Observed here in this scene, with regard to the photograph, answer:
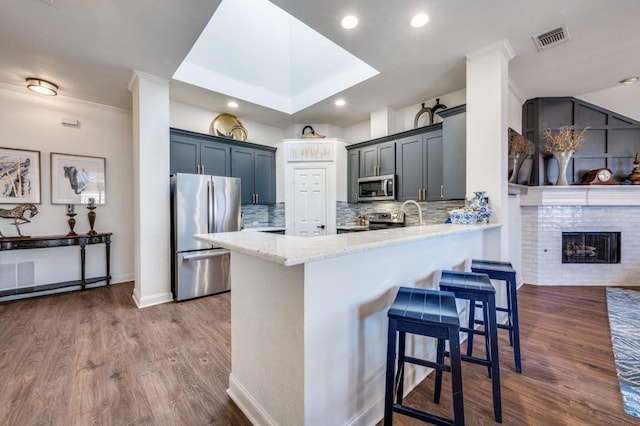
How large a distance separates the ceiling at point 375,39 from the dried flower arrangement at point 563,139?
61 centimetres

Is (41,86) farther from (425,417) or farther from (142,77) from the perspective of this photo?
(425,417)

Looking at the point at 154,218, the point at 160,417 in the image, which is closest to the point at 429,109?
the point at 154,218

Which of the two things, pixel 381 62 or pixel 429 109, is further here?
pixel 429 109

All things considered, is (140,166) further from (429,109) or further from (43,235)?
(429,109)

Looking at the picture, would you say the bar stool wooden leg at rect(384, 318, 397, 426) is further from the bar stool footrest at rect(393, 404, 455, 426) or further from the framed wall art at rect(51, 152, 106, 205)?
the framed wall art at rect(51, 152, 106, 205)

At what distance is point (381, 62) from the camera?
10.2ft

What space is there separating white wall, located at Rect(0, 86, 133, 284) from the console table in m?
0.20

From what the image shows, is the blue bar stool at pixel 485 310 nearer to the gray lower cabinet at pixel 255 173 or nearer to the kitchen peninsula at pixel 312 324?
the kitchen peninsula at pixel 312 324

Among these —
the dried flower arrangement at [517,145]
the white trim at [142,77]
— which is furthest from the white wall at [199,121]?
the dried flower arrangement at [517,145]

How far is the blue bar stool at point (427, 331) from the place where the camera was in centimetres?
116

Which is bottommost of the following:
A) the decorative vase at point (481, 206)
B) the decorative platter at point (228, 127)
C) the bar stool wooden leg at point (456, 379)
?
the bar stool wooden leg at point (456, 379)

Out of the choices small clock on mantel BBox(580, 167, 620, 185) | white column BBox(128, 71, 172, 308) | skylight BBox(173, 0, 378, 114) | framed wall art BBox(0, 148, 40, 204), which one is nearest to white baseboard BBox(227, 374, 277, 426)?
white column BBox(128, 71, 172, 308)

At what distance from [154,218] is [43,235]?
1809 mm

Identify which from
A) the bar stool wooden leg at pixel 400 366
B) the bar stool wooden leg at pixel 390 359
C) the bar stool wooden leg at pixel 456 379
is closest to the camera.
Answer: the bar stool wooden leg at pixel 456 379
